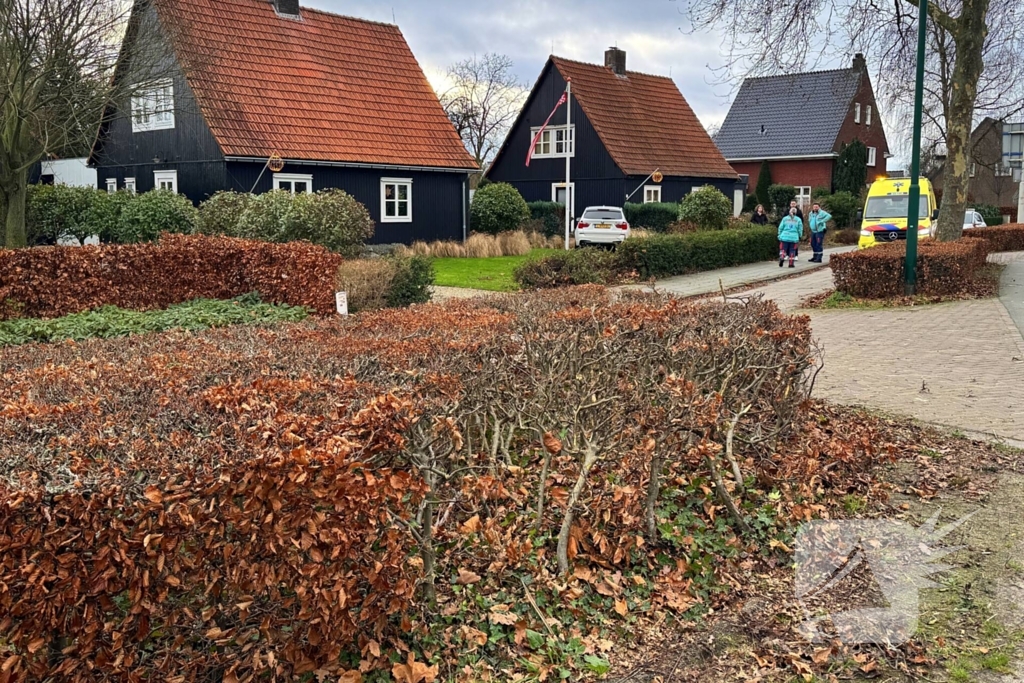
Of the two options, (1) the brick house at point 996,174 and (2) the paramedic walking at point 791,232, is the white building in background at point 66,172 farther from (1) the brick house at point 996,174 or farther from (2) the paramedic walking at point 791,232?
(1) the brick house at point 996,174

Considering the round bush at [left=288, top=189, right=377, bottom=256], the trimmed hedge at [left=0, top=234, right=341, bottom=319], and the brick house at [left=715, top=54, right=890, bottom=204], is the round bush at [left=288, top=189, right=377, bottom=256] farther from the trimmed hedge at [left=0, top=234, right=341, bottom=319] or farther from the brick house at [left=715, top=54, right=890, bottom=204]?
the brick house at [left=715, top=54, right=890, bottom=204]

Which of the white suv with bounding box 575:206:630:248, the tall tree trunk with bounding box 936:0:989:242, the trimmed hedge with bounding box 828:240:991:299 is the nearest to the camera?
the trimmed hedge with bounding box 828:240:991:299

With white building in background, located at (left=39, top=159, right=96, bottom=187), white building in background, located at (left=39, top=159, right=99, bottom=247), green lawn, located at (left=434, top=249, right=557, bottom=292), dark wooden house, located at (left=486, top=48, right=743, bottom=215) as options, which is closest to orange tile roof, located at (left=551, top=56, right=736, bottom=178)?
dark wooden house, located at (left=486, top=48, right=743, bottom=215)

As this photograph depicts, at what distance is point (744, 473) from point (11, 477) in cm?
448

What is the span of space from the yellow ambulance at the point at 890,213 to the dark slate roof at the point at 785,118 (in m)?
21.9

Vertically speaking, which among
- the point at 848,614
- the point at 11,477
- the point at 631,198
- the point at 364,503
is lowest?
the point at 848,614

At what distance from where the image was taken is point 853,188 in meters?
47.2

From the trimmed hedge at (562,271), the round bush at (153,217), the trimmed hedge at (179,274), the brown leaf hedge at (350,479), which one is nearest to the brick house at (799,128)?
the trimmed hedge at (562,271)

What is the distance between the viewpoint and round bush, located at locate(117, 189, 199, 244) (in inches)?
827

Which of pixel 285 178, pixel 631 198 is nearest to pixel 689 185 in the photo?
pixel 631 198

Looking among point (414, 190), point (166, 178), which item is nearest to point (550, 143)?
point (414, 190)

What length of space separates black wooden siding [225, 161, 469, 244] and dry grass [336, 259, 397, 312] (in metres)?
11.5

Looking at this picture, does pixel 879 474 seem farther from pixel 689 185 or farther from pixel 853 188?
pixel 853 188

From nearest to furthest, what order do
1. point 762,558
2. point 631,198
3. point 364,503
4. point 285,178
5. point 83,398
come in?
point 364,503, point 83,398, point 762,558, point 285,178, point 631,198
